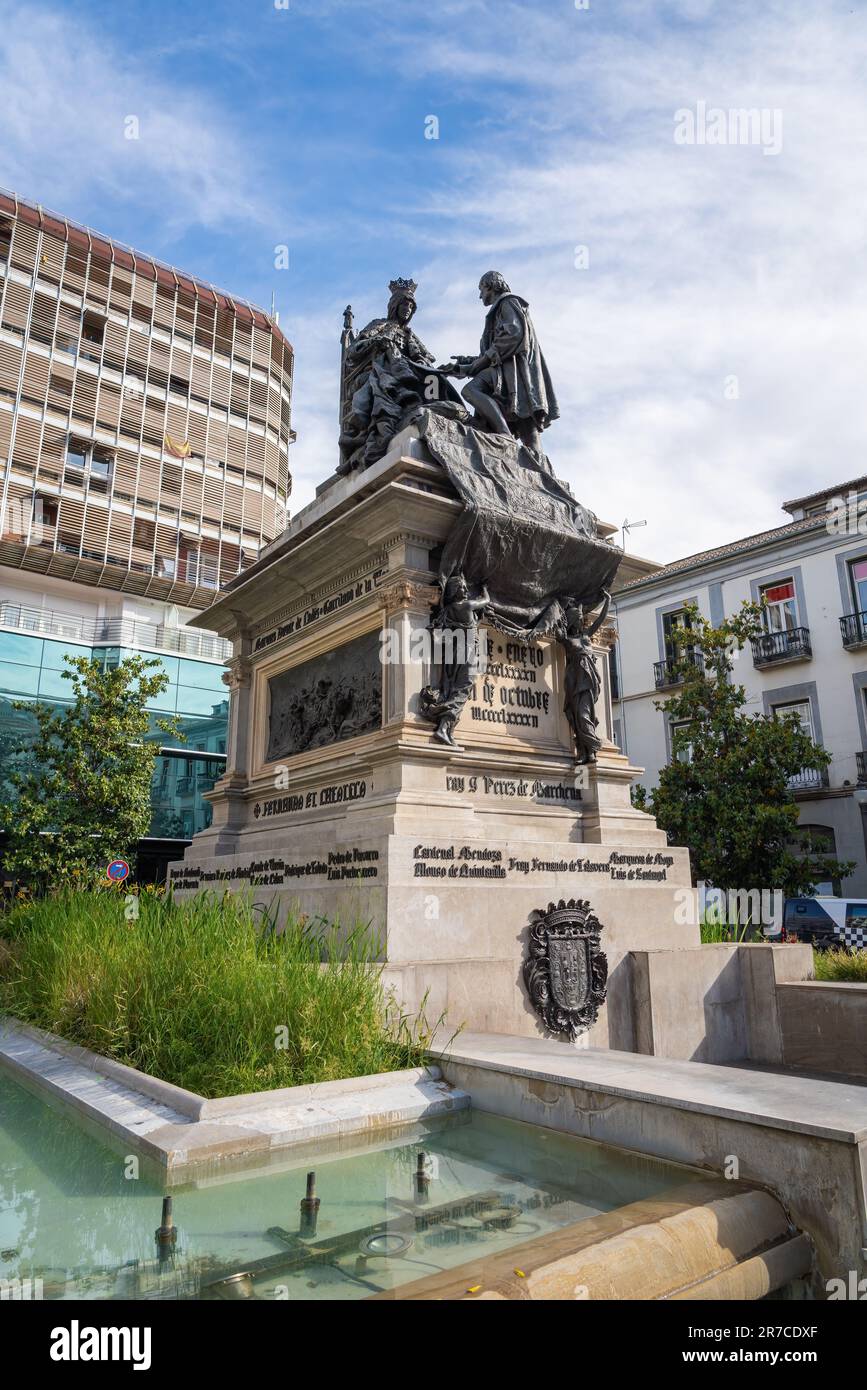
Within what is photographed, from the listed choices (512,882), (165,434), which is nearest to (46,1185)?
(512,882)

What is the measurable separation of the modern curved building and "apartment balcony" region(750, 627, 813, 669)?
2045cm

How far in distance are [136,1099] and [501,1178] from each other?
6.44 ft

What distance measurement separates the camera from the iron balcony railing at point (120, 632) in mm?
37312

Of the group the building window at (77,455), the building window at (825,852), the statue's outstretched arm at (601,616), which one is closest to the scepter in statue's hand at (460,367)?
the statue's outstretched arm at (601,616)

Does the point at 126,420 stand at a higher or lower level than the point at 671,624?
higher

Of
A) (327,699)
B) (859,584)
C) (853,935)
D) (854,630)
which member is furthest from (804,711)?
(327,699)

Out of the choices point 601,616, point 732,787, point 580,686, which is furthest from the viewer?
point 732,787

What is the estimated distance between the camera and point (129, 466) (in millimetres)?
43344

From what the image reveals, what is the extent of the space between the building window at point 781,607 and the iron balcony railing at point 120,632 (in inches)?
810

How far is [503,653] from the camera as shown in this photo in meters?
9.52

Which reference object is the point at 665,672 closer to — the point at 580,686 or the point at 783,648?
the point at 783,648

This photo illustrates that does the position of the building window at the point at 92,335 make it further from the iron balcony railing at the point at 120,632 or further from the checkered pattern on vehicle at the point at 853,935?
the checkered pattern on vehicle at the point at 853,935

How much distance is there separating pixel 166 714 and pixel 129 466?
14864mm

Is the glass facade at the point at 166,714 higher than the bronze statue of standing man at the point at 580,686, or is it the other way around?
the glass facade at the point at 166,714
